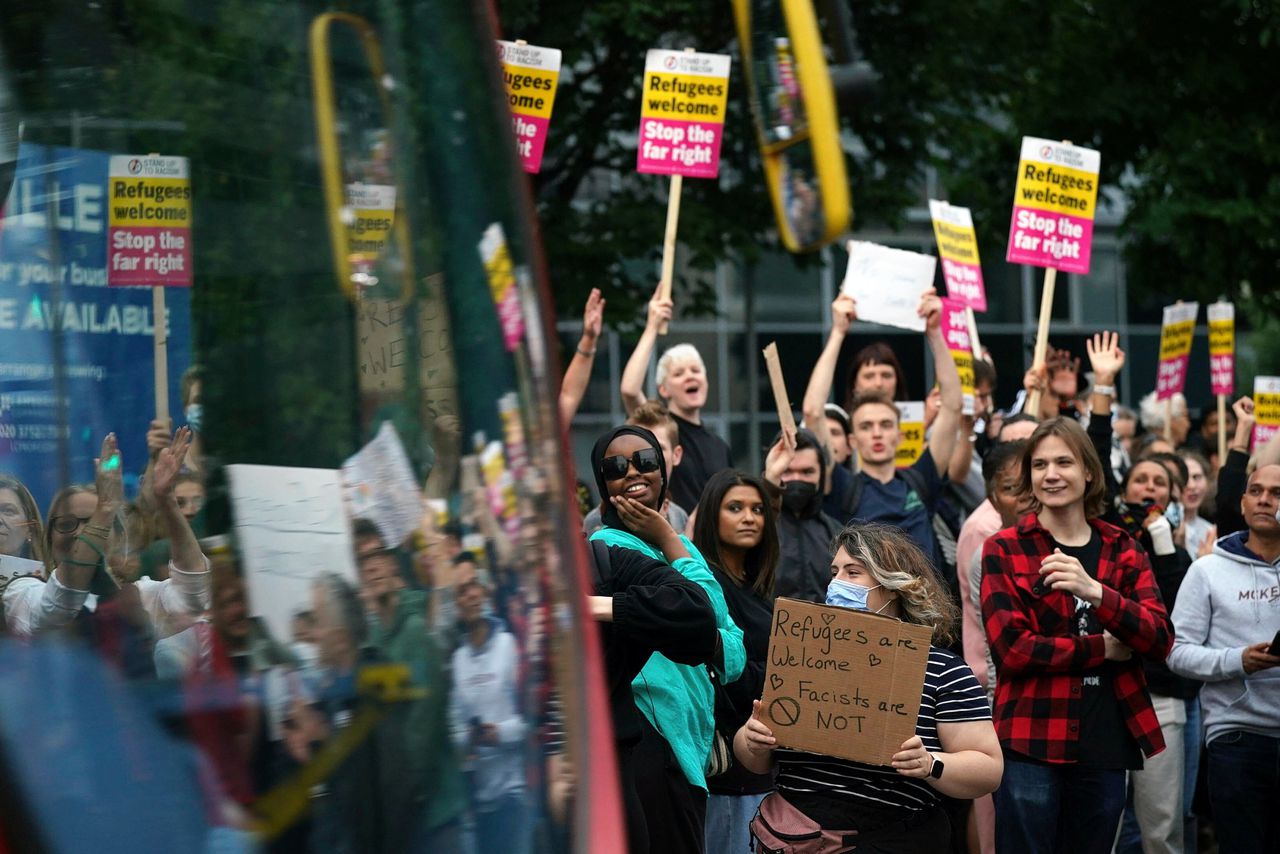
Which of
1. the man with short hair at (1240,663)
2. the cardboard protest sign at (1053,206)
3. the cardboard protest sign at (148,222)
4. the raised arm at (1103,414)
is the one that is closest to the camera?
the cardboard protest sign at (148,222)

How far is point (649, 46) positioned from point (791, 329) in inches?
539

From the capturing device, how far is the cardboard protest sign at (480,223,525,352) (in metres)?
3.20

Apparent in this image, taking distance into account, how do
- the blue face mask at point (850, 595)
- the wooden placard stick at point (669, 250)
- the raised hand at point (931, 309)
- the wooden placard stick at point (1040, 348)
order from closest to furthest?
the blue face mask at point (850, 595)
the wooden placard stick at point (669, 250)
the raised hand at point (931, 309)
the wooden placard stick at point (1040, 348)

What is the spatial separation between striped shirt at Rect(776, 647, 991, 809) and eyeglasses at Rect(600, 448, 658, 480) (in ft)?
3.24

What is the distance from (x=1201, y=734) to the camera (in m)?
8.78

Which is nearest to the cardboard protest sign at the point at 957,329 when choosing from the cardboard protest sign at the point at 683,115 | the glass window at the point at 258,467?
the cardboard protest sign at the point at 683,115

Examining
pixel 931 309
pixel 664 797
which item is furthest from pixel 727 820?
pixel 931 309

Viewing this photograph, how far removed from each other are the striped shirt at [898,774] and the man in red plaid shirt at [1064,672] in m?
1.52

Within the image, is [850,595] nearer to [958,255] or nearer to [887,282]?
[887,282]

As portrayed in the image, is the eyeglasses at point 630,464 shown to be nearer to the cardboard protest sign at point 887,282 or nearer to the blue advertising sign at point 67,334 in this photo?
the blue advertising sign at point 67,334

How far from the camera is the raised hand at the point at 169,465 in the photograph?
2.76 m

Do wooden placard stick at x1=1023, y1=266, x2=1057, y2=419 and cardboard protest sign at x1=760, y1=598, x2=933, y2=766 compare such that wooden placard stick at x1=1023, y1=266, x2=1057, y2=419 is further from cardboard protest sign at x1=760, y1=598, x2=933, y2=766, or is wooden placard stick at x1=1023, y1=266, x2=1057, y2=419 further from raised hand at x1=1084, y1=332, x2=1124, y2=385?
cardboard protest sign at x1=760, y1=598, x2=933, y2=766

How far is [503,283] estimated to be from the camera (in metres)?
3.23

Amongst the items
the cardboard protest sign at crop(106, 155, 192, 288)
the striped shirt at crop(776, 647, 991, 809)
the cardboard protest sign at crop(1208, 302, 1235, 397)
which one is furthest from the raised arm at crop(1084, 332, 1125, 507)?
the cardboard protest sign at crop(106, 155, 192, 288)
